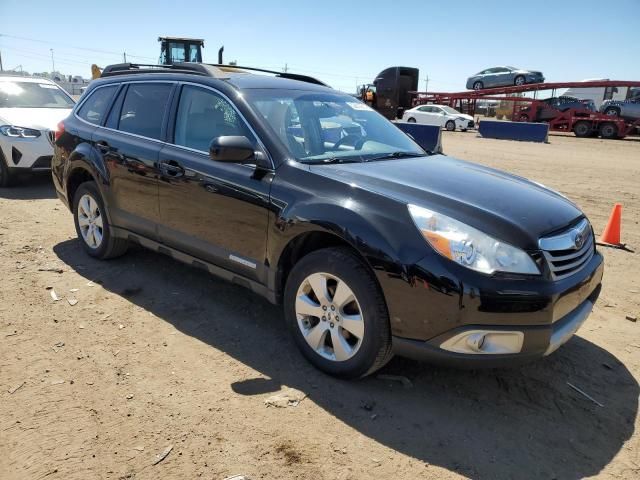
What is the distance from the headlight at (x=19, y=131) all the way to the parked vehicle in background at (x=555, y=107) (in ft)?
88.9

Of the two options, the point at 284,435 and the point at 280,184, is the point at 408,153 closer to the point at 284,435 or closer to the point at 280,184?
the point at 280,184

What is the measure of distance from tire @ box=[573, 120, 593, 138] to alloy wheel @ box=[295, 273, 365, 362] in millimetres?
27980

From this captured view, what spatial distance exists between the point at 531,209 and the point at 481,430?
1277 mm

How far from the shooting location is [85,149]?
189 inches

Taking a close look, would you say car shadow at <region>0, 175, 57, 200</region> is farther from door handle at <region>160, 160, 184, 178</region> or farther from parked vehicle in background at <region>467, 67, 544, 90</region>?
parked vehicle in background at <region>467, 67, 544, 90</region>

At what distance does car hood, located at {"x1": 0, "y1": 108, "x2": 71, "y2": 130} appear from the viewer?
7.92 m

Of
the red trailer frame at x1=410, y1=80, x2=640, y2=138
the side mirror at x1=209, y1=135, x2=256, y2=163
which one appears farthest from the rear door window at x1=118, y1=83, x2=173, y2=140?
the red trailer frame at x1=410, y1=80, x2=640, y2=138

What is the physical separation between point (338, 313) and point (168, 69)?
273cm

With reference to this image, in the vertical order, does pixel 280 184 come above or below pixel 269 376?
above

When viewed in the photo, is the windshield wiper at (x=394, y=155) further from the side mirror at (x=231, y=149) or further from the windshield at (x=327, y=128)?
the side mirror at (x=231, y=149)

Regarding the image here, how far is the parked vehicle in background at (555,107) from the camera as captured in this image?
2752cm

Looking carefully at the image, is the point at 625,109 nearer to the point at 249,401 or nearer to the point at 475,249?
the point at 475,249

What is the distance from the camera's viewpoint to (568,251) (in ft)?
9.34

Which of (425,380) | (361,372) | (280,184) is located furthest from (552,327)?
(280,184)
